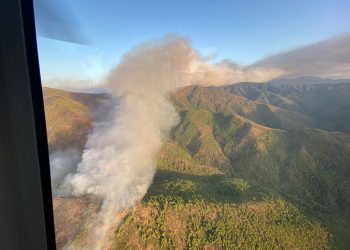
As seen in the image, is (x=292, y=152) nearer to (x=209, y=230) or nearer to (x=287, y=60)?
(x=287, y=60)

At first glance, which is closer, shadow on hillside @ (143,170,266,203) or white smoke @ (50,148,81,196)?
white smoke @ (50,148,81,196)

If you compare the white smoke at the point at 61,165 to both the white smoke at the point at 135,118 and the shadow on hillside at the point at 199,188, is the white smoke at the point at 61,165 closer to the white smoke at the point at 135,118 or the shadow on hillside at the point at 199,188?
the white smoke at the point at 135,118

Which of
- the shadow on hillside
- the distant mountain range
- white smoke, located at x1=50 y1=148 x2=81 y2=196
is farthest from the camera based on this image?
the shadow on hillside

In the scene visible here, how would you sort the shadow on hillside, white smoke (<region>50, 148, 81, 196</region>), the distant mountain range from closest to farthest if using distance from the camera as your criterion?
white smoke (<region>50, 148, 81, 196</region>), the distant mountain range, the shadow on hillside

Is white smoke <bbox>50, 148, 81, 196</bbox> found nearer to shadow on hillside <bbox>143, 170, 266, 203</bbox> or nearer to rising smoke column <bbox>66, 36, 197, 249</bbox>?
rising smoke column <bbox>66, 36, 197, 249</bbox>

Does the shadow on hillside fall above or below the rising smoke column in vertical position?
below

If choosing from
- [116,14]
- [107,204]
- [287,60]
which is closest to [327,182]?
[287,60]

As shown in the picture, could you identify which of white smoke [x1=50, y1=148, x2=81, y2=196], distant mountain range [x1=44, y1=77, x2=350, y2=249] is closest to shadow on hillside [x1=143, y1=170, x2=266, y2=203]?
distant mountain range [x1=44, y1=77, x2=350, y2=249]
